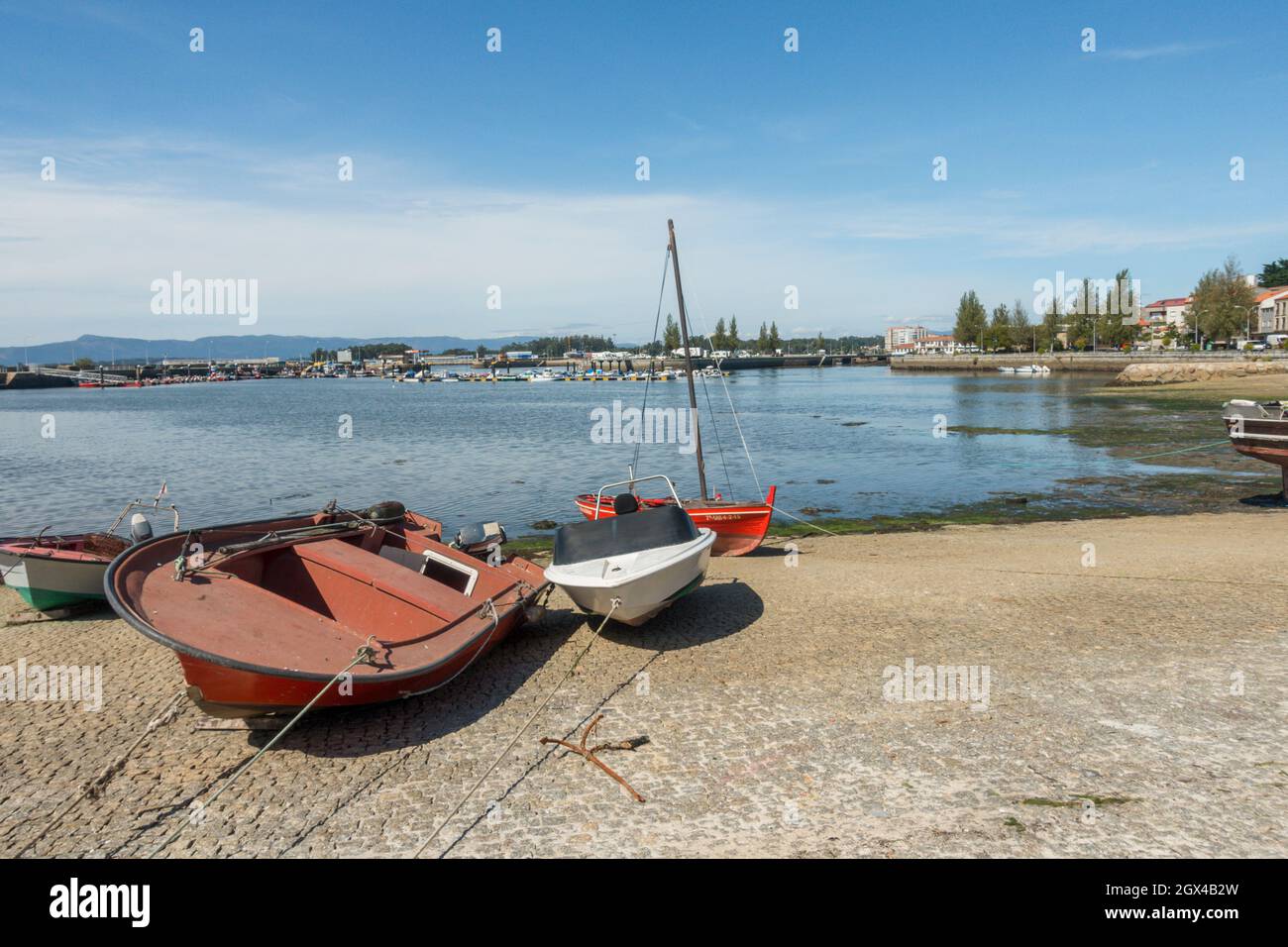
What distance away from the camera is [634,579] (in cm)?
1088

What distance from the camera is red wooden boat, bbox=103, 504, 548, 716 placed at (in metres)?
8.19

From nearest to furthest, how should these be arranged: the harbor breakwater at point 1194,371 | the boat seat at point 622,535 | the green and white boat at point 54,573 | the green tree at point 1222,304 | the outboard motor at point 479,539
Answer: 1. the boat seat at point 622,535
2. the green and white boat at point 54,573
3. the outboard motor at point 479,539
4. the harbor breakwater at point 1194,371
5. the green tree at point 1222,304

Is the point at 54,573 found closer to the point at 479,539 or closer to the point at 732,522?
the point at 479,539

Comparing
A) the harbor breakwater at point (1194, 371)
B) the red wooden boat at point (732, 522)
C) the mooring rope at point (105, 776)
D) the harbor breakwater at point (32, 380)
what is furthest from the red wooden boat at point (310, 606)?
the harbor breakwater at point (32, 380)

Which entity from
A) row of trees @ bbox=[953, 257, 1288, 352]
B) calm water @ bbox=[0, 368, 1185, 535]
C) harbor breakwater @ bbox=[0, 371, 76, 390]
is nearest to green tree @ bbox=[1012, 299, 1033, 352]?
row of trees @ bbox=[953, 257, 1288, 352]

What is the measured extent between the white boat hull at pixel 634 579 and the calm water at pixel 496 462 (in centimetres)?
1494

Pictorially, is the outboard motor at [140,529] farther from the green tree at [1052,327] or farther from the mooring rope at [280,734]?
the green tree at [1052,327]

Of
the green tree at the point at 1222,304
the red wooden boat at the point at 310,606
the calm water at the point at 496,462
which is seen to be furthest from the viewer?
the green tree at the point at 1222,304

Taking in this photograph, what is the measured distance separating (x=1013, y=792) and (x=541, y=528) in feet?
66.2

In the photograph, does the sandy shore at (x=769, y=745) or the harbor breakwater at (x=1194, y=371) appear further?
the harbor breakwater at (x=1194, y=371)

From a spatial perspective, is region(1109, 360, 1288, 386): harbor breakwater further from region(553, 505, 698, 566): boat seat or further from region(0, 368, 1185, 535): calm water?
region(553, 505, 698, 566): boat seat

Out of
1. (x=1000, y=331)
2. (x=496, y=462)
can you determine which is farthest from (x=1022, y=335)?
(x=496, y=462)

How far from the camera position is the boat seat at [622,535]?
11977 millimetres
